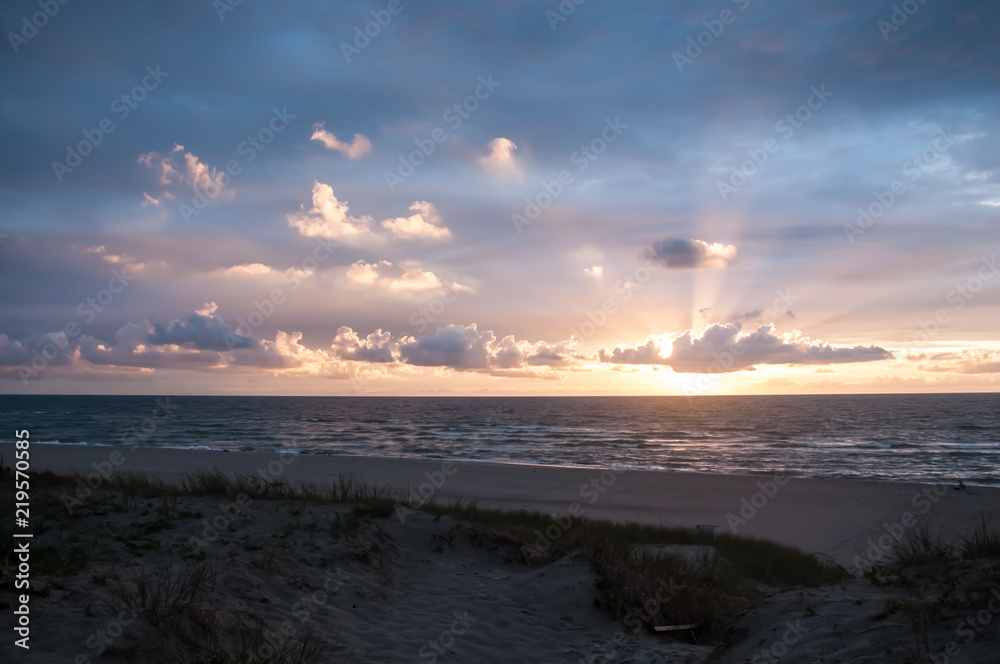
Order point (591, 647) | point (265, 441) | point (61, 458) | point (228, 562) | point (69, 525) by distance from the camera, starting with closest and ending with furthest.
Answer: point (591, 647)
point (228, 562)
point (69, 525)
point (61, 458)
point (265, 441)

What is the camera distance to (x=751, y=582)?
32.7 ft

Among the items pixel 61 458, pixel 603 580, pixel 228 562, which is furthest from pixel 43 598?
pixel 61 458

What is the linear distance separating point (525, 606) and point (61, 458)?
107 feet

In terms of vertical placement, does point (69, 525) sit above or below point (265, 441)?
above

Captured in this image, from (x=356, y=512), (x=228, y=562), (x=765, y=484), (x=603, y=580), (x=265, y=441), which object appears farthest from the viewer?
(x=265, y=441)

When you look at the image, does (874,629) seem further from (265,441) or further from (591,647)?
(265,441)

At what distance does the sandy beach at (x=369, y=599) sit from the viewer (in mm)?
5137

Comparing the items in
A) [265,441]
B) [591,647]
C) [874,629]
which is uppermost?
[874,629]

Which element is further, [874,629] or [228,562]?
[228,562]
